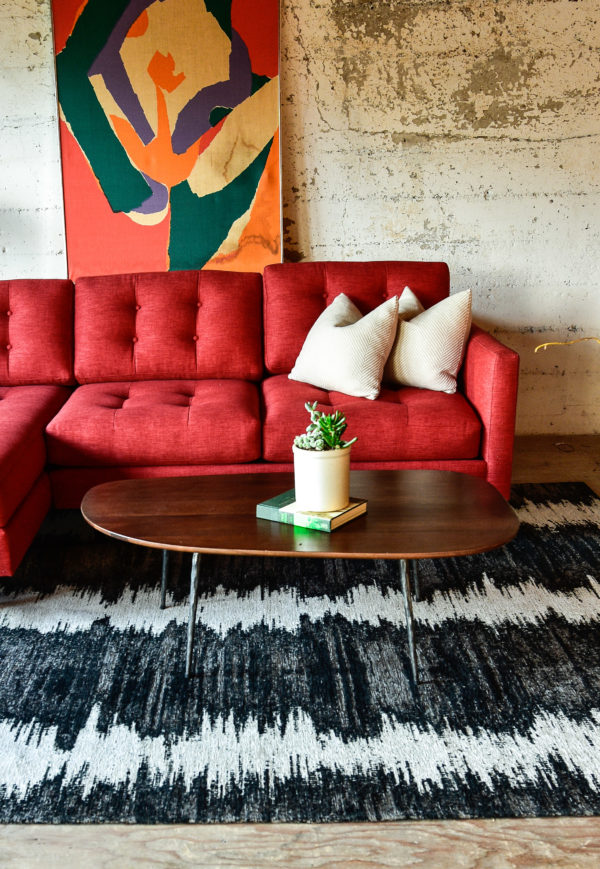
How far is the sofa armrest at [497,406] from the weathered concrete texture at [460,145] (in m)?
1.24

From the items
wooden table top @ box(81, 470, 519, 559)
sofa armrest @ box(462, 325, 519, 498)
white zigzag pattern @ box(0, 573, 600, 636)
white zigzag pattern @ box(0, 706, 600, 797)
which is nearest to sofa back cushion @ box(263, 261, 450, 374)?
sofa armrest @ box(462, 325, 519, 498)

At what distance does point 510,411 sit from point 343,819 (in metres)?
1.65

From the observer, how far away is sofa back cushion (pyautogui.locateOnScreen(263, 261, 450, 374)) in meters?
3.24

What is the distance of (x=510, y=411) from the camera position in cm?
268

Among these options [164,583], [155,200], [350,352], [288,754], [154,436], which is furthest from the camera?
[155,200]

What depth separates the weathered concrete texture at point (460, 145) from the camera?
11.9 ft

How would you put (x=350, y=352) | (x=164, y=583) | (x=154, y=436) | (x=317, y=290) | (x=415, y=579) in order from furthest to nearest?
(x=317, y=290) → (x=350, y=352) → (x=154, y=436) → (x=415, y=579) → (x=164, y=583)

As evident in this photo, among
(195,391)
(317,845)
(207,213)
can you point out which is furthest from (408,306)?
(317,845)

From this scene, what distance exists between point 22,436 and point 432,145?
2.53 metres

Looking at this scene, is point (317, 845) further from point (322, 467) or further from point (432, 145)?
point (432, 145)

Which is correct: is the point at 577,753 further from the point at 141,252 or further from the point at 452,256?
the point at 141,252

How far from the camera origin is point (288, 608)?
2264 millimetres

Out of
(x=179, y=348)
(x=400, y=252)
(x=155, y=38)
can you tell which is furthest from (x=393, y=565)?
(x=155, y=38)

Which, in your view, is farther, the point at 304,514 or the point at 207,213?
the point at 207,213
